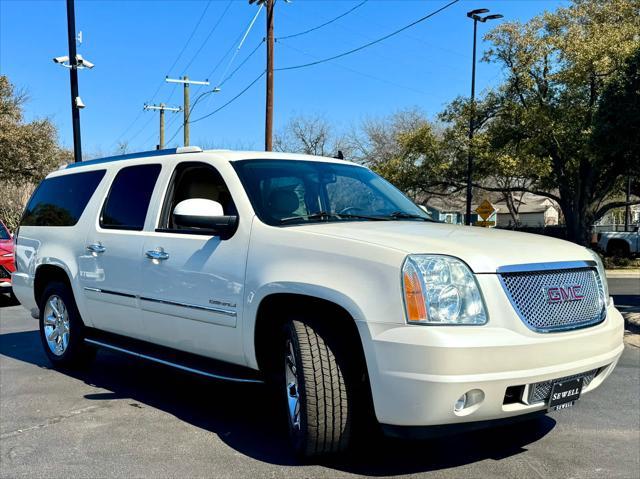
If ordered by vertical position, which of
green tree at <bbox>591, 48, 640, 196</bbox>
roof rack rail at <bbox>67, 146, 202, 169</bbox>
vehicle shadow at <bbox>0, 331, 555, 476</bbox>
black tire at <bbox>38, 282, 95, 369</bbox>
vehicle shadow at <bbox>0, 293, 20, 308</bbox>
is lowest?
vehicle shadow at <bbox>0, 293, 20, 308</bbox>

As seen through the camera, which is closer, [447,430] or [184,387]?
[447,430]

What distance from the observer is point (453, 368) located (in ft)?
9.88

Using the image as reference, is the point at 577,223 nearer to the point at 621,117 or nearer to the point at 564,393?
the point at 621,117

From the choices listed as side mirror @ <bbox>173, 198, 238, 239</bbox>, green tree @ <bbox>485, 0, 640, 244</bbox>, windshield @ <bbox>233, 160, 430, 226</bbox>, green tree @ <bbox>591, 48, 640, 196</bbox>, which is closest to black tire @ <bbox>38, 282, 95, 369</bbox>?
side mirror @ <bbox>173, 198, 238, 239</bbox>

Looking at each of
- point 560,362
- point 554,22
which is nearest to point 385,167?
point 554,22

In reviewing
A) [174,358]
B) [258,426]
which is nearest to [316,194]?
[174,358]

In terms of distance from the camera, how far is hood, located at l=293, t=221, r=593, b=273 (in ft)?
10.6

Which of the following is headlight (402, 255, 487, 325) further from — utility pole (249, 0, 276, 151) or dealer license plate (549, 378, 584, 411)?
utility pole (249, 0, 276, 151)

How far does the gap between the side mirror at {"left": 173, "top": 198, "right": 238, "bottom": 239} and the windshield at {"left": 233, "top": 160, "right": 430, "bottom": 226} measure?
22cm

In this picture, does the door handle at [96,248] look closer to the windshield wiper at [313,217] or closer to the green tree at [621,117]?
the windshield wiper at [313,217]

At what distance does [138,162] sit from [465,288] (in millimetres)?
3175

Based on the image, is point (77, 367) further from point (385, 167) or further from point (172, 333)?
point (385, 167)

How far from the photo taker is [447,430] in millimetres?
3176

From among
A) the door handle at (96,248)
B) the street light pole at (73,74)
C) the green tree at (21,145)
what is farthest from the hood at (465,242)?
the green tree at (21,145)
